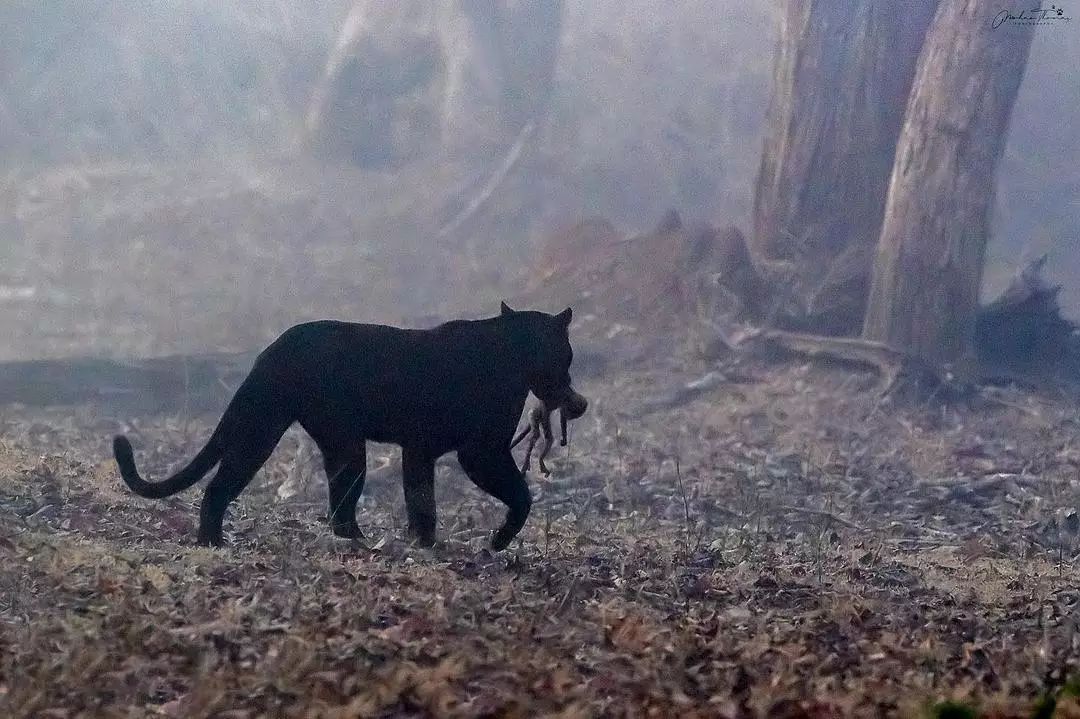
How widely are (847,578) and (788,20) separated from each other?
8.55m

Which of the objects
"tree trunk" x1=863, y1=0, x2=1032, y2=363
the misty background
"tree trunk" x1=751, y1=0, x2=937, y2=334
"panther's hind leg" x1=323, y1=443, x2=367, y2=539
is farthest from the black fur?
the misty background

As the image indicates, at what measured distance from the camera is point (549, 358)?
5.67 meters

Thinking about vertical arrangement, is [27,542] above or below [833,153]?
below

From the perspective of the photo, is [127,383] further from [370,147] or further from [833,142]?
[370,147]

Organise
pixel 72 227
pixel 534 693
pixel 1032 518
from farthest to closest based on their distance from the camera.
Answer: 1. pixel 72 227
2. pixel 1032 518
3. pixel 534 693

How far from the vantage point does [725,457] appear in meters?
9.74

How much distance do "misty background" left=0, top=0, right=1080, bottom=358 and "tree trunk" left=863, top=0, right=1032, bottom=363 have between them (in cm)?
537

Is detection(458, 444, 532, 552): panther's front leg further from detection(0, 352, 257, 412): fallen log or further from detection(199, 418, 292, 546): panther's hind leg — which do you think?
detection(0, 352, 257, 412): fallen log

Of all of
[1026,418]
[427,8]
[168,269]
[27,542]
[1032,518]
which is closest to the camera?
[27,542]

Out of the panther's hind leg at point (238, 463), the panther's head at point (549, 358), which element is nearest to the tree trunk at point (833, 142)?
the panther's head at point (549, 358)

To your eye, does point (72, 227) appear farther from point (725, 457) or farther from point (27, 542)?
point (27, 542)

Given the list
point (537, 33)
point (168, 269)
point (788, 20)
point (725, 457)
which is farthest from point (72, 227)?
point (725, 457)

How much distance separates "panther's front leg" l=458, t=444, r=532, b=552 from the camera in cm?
552

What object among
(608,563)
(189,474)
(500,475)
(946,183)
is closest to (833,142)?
(946,183)
